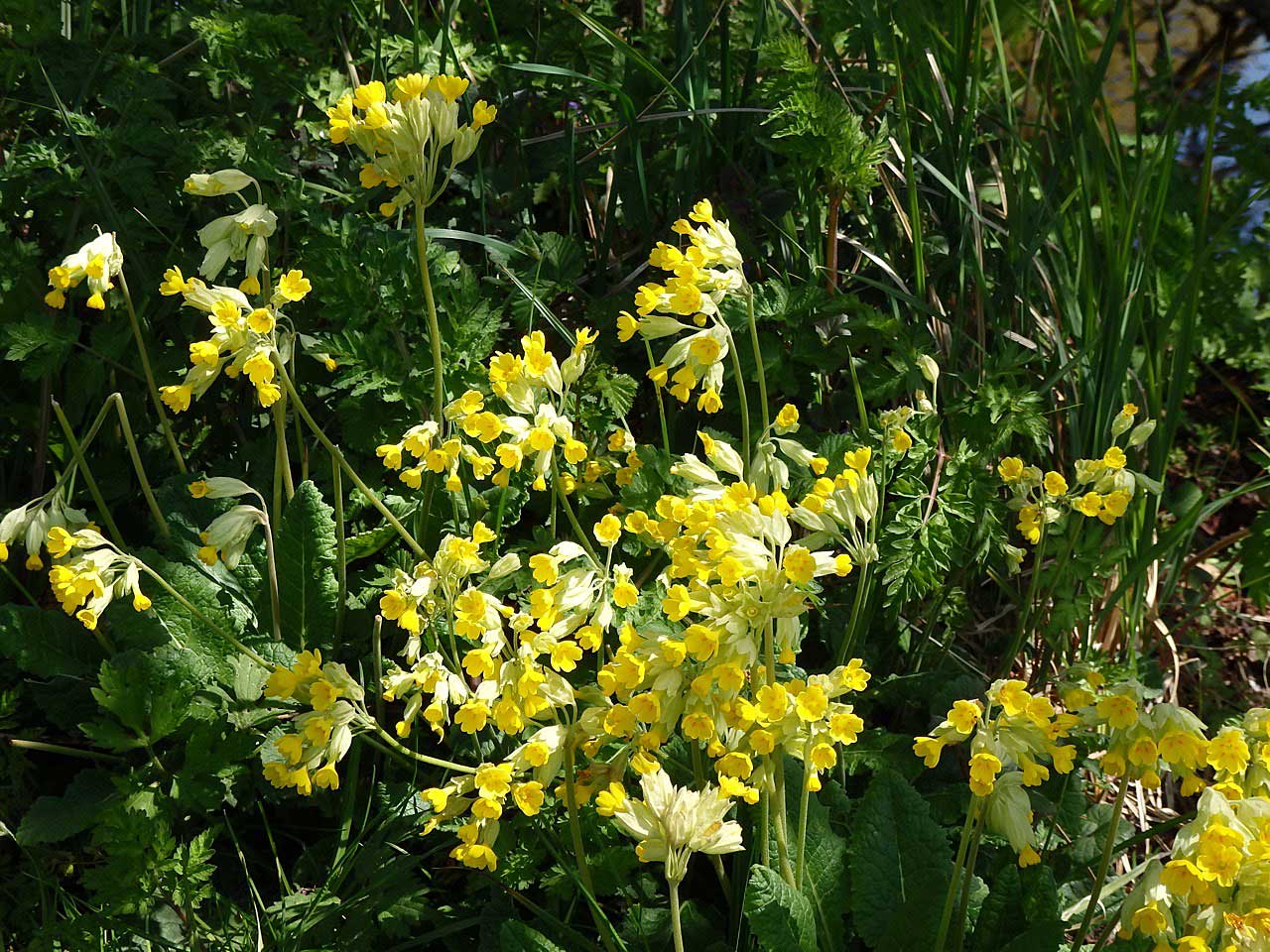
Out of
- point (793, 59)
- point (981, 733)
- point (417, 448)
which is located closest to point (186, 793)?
point (417, 448)

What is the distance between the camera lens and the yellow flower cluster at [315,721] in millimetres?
1633

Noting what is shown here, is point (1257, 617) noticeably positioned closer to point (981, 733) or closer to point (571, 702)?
point (981, 733)

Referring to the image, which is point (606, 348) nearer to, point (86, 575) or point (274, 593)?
point (274, 593)

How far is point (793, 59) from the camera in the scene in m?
2.41

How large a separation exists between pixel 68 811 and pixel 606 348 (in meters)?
1.39

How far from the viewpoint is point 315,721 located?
5.35 ft

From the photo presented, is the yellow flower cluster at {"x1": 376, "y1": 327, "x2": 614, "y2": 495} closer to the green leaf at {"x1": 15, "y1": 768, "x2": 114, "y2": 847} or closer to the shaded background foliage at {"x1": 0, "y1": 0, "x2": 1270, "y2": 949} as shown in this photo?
the shaded background foliage at {"x1": 0, "y1": 0, "x2": 1270, "y2": 949}

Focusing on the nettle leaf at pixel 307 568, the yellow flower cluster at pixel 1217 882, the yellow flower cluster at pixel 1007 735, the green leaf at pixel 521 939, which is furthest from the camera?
the nettle leaf at pixel 307 568

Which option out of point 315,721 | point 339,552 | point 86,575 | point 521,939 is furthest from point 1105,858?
point 86,575

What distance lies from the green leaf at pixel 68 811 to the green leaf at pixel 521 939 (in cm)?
74

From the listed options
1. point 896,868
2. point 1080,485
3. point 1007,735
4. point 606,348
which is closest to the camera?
point 1007,735

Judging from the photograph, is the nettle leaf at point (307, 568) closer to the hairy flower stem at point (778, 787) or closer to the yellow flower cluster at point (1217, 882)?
the hairy flower stem at point (778, 787)

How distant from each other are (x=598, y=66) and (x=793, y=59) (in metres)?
0.64

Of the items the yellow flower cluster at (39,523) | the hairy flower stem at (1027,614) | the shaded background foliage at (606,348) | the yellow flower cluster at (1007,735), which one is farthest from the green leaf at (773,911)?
the yellow flower cluster at (39,523)
